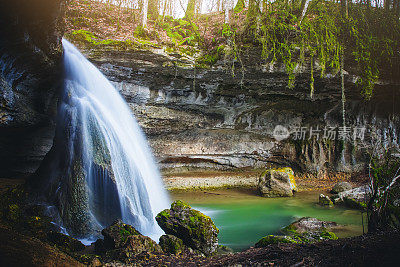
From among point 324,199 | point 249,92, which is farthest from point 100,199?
point 249,92

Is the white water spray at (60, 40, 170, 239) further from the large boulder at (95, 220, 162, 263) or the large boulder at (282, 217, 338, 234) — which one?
the large boulder at (282, 217, 338, 234)

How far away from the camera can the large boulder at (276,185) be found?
31.5 ft

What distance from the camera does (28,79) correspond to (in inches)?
237

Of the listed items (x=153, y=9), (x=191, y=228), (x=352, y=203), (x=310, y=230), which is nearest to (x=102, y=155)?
(x=191, y=228)

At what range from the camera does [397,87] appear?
437 inches

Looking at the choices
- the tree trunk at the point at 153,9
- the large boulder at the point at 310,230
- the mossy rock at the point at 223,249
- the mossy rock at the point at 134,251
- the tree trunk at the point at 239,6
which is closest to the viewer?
the mossy rock at the point at 134,251

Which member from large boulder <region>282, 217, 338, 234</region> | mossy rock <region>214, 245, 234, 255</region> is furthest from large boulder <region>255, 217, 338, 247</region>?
mossy rock <region>214, 245, 234, 255</region>

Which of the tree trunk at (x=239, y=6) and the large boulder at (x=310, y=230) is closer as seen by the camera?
the large boulder at (x=310, y=230)

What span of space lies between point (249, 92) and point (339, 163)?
21.2ft

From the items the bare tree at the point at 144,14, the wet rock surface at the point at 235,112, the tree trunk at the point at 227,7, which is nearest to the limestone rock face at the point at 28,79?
the wet rock surface at the point at 235,112

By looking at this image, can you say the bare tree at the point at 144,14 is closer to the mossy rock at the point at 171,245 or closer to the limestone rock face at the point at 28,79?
the limestone rock face at the point at 28,79

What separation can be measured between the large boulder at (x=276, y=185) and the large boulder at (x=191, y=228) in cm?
615

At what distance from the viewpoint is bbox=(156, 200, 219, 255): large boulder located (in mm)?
3959

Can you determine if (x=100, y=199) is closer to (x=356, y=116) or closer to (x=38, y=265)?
(x=38, y=265)
